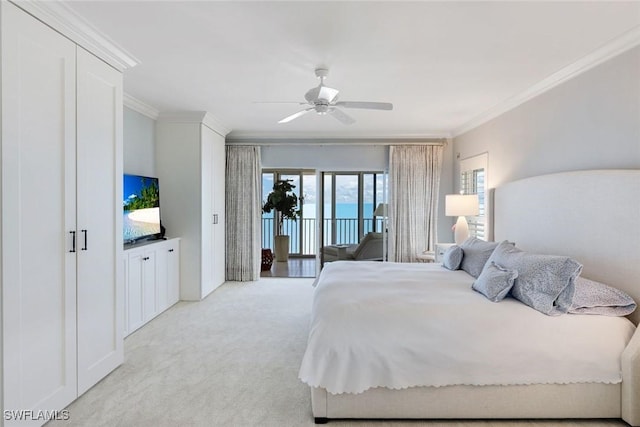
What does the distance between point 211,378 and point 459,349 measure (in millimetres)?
1769

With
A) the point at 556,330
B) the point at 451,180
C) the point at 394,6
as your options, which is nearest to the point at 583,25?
the point at 394,6

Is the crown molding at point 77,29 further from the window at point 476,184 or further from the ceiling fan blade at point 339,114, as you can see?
the window at point 476,184

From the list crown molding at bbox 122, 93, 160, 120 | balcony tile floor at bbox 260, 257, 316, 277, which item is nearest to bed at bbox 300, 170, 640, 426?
crown molding at bbox 122, 93, 160, 120

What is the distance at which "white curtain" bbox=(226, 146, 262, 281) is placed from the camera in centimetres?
578

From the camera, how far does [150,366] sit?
2795mm

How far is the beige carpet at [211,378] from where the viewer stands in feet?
6.96

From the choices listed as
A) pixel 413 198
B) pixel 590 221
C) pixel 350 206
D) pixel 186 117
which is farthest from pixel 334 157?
pixel 590 221

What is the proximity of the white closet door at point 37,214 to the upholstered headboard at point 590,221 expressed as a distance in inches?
141

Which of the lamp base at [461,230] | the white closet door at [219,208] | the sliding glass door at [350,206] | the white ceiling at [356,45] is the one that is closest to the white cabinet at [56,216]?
the white ceiling at [356,45]

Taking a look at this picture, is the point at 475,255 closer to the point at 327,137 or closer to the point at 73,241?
the point at 73,241

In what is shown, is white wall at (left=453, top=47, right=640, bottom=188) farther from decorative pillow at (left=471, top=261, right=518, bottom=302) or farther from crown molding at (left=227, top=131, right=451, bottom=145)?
crown molding at (left=227, top=131, right=451, bottom=145)

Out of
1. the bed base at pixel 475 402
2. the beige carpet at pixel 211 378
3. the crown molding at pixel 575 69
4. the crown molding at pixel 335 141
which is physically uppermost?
the crown molding at pixel 575 69

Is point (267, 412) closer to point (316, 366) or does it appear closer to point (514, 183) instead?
point (316, 366)

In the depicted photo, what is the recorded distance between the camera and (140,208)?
3.92 meters
